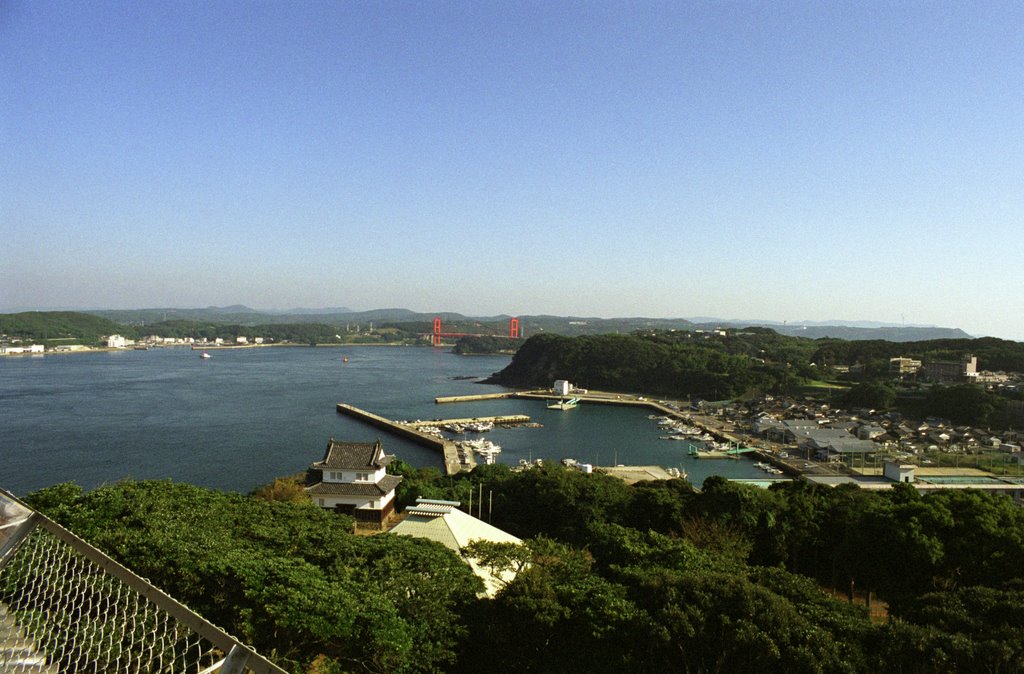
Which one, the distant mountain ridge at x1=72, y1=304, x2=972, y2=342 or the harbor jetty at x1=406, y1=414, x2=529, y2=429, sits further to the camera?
the distant mountain ridge at x1=72, y1=304, x2=972, y2=342

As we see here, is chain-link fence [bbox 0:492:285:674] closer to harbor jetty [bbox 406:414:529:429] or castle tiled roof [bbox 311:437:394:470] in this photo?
castle tiled roof [bbox 311:437:394:470]

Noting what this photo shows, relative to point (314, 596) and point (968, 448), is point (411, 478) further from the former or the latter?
point (968, 448)

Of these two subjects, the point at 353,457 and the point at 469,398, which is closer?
the point at 353,457

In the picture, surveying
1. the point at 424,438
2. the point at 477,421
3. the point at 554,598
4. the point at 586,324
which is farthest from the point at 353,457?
the point at 586,324

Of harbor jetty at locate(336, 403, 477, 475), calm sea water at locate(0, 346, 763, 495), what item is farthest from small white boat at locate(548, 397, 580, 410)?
harbor jetty at locate(336, 403, 477, 475)

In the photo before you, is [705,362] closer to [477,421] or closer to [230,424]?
[477,421]

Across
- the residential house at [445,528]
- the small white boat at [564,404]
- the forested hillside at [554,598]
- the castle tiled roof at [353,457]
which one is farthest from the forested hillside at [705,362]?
the forested hillside at [554,598]

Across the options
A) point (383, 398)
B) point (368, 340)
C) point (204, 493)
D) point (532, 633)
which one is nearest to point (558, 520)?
point (204, 493)
